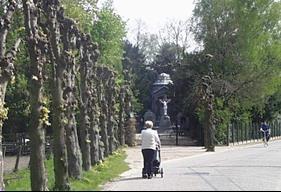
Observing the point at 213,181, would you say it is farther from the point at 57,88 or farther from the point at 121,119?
the point at 121,119

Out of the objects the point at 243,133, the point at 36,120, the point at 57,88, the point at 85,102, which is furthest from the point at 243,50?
the point at 36,120

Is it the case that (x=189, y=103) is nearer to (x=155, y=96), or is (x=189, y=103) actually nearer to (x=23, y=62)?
(x=23, y=62)

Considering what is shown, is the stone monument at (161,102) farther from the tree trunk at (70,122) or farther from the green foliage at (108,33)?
the tree trunk at (70,122)

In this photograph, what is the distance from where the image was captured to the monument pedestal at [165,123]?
273 ft

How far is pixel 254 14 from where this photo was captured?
55.7 metres

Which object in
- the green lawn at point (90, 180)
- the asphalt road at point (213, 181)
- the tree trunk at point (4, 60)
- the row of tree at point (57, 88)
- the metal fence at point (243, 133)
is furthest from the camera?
the metal fence at point (243, 133)

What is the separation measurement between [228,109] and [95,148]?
28.5 metres

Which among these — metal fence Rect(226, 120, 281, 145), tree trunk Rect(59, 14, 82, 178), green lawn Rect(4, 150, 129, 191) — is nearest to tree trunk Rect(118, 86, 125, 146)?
metal fence Rect(226, 120, 281, 145)

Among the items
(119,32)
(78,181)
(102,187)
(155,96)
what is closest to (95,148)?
(78,181)

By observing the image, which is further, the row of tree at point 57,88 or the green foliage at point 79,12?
the green foliage at point 79,12

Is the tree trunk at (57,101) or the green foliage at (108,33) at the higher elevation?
the green foliage at (108,33)

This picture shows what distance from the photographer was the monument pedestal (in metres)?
83.1

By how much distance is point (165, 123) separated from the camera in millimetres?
83625

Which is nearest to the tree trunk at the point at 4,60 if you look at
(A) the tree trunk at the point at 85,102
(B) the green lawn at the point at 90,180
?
(B) the green lawn at the point at 90,180
